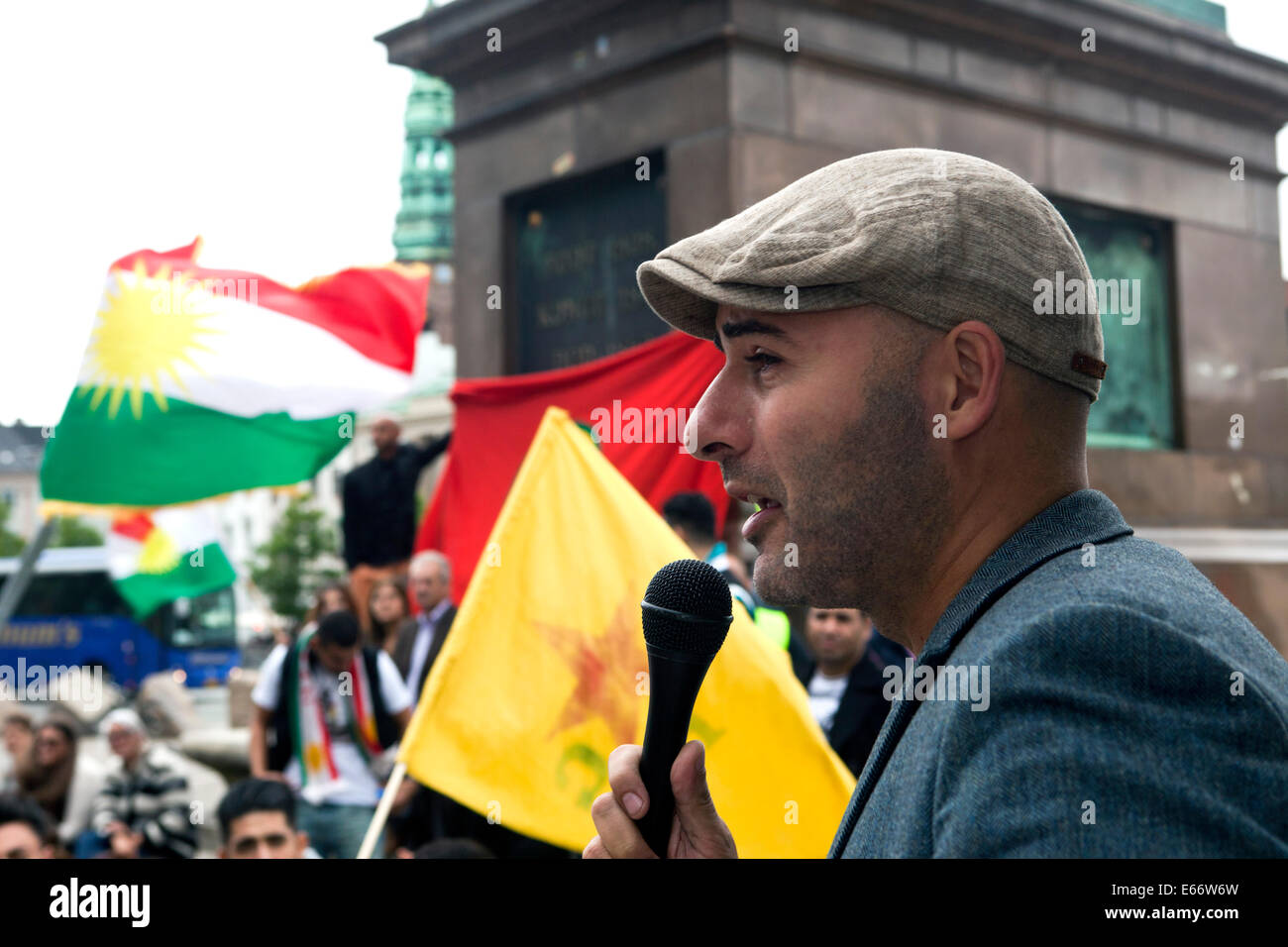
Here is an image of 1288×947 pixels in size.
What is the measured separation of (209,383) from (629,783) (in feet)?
20.3

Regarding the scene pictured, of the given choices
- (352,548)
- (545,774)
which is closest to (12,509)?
(352,548)

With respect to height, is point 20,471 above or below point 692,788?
above

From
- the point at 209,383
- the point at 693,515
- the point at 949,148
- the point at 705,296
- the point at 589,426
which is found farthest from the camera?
the point at 949,148

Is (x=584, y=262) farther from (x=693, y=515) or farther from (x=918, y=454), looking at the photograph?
(x=918, y=454)

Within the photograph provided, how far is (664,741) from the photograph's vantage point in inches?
59.6

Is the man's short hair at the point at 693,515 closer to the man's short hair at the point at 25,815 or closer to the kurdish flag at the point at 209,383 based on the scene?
the man's short hair at the point at 25,815

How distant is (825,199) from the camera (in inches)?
56.5

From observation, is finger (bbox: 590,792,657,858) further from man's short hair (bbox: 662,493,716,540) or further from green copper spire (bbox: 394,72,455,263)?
green copper spire (bbox: 394,72,455,263)

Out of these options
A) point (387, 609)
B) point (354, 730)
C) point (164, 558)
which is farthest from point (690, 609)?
point (164, 558)

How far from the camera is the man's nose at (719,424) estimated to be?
1514mm

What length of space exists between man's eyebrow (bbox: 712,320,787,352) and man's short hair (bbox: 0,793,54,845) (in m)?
4.57

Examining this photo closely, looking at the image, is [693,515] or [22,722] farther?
[22,722]

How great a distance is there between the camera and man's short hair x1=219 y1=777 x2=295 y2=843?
16.5ft

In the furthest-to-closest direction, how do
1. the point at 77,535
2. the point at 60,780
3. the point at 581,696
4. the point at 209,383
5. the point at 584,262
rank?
the point at 77,535, the point at 584,262, the point at 60,780, the point at 209,383, the point at 581,696
